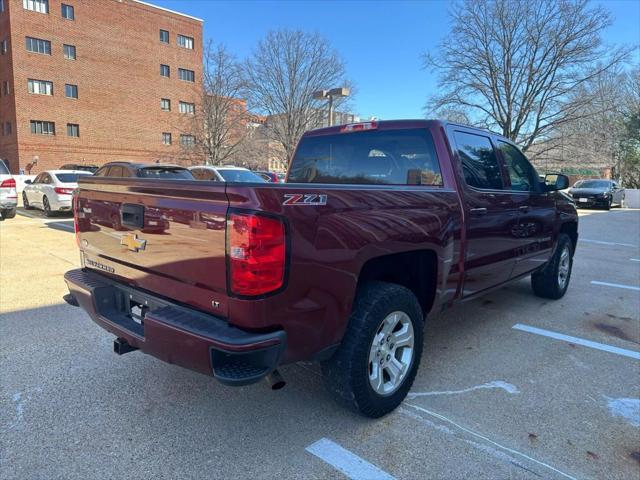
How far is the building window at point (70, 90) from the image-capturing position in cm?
3447

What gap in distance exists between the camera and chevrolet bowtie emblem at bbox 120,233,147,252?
8.42 feet

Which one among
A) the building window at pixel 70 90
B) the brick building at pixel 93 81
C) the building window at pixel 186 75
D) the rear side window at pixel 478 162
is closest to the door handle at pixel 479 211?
the rear side window at pixel 478 162

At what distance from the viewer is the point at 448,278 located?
3.35 meters

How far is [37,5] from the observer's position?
3269 cm

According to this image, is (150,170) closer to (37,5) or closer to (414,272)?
(414,272)

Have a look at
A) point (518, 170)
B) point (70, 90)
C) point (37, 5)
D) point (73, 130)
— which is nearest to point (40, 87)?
point (70, 90)

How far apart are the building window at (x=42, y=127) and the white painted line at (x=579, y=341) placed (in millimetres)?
38645

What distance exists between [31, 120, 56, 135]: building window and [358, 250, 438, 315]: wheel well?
3859cm

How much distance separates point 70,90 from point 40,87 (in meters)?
2.07

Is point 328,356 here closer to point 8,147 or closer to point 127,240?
point 127,240

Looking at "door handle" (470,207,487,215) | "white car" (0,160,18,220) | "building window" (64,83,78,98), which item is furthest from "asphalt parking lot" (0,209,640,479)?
"building window" (64,83,78,98)

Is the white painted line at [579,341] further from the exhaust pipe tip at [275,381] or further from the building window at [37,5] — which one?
the building window at [37,5]

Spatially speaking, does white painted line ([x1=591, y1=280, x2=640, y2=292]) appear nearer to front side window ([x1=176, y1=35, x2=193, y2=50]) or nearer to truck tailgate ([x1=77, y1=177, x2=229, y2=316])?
truck tailgate ([x1=77, y1=177, x2=229, y2=316])

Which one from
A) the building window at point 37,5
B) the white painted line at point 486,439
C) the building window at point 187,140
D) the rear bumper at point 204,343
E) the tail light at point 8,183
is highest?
the building window at point 37,5
